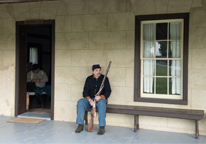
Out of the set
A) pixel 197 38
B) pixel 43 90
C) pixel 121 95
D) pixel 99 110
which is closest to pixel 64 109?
pixel 99 110

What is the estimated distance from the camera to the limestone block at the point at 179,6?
5571 millimetres

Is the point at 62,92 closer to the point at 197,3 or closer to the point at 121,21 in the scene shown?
the point at 121,21

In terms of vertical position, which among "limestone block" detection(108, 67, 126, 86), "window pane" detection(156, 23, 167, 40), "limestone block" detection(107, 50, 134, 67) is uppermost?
"window pane" detection(156, 23, 167, 40)

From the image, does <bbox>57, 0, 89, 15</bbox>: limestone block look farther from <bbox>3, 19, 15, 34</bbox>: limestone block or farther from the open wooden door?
<bbox>3, 19, 15, 34</bbox>: limestone block

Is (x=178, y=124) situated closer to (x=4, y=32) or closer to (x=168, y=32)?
(x=168, y=32)

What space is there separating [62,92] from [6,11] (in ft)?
8.76

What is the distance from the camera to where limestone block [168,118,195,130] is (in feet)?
18.2

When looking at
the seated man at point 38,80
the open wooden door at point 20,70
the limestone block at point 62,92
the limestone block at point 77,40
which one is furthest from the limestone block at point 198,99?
the seated man at point 38,80

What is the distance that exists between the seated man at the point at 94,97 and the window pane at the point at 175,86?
140 cm

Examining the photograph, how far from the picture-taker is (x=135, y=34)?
5.97 metres

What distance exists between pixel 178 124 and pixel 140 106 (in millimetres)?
899

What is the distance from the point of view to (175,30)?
582cm

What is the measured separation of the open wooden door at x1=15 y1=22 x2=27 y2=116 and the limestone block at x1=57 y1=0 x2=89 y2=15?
124cm

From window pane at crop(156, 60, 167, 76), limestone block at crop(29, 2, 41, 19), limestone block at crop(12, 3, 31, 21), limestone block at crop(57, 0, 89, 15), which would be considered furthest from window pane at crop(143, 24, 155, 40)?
limestone block at crop(12, 3, 31, 21)
